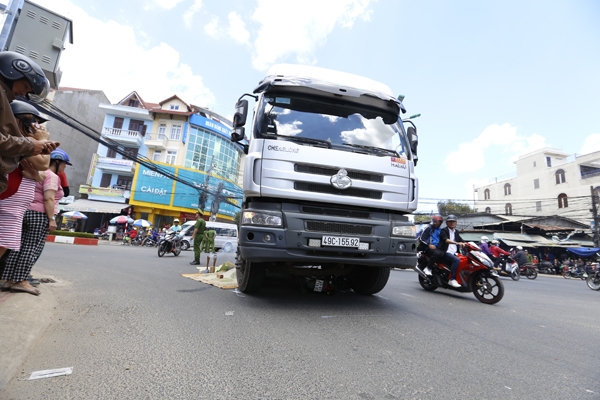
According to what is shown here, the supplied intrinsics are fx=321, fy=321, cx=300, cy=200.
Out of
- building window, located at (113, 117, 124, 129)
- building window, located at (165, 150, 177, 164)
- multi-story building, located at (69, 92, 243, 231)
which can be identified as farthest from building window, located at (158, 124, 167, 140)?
building window, located at (113, 117, 124, 129)

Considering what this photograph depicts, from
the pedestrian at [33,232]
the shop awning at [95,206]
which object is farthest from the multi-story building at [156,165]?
the pedestrian at [33,232]

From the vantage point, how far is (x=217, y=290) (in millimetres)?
5012

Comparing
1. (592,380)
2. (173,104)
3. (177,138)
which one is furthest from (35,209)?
(173,104)

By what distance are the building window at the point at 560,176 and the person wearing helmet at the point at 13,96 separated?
51.9m

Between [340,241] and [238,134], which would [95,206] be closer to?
[238,134]

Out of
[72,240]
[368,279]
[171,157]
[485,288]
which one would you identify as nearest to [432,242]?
[485,288]

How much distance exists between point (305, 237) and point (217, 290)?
2176 mm

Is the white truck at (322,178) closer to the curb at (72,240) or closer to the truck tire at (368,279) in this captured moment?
the truck tire at (368,279)

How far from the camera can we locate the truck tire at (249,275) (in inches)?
170

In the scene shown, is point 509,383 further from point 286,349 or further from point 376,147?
point 376,147

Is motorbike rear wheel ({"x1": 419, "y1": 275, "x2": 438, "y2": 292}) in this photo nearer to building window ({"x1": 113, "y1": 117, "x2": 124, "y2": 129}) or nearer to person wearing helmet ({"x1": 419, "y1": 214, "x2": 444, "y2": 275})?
person wearing helmet ({"x1": 419, "y1": 214, "x2": 444, "y2": 275})

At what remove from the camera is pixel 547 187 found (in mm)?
42750

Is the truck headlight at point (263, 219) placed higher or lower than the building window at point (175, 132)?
lower

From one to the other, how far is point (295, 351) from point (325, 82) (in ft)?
10.7
